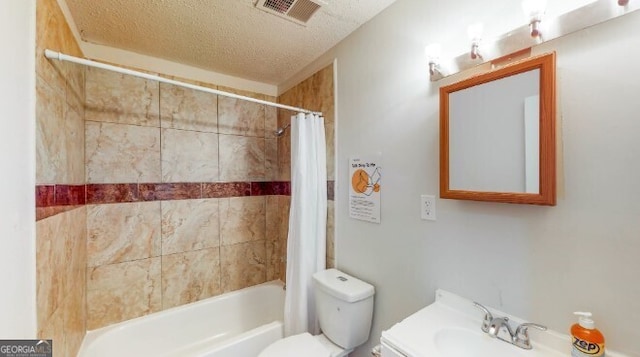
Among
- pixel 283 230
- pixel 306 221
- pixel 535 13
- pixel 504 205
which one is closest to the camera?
pixel 535 13

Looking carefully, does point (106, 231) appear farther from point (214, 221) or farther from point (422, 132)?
point (422, 132)

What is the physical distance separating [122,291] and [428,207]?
7.00 ft

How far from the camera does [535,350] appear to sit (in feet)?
2.73

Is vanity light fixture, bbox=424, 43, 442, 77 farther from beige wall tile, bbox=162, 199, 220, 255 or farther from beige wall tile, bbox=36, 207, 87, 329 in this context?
beige wall tile, bbox=162, 199, 220, 255

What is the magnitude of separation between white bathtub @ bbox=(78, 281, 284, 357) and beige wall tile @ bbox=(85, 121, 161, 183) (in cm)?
104

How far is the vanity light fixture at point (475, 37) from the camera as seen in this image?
95 cm

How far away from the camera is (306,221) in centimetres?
172

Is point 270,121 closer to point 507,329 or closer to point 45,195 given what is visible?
point 45,195

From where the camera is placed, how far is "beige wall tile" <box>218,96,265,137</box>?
7.10 feet

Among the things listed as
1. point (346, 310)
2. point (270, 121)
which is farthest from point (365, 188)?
point (270, 121)

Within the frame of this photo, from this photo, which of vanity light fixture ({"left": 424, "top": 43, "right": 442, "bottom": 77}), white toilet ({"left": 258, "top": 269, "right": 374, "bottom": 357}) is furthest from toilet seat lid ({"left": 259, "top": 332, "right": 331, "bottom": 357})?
vanity light fixture ({"left": 424, "top": 43, "right": 442, "bottom": 77})

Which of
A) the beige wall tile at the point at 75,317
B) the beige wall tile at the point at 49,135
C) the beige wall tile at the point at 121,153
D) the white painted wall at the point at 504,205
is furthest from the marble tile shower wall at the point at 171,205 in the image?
the white painted wall at the point at 504,205

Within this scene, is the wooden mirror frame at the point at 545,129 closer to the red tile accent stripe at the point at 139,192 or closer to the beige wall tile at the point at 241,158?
the red tile accent stripe at the point at 139,192
